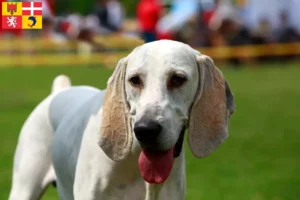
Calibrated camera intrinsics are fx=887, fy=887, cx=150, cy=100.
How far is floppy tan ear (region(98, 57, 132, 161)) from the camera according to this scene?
4637mm

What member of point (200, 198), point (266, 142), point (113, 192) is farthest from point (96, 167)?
point (266, 142)

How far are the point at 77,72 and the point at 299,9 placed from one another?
378 inches

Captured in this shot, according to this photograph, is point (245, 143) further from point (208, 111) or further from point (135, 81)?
point (135, 81)

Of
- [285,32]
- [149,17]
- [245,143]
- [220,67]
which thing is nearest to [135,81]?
[245,143]

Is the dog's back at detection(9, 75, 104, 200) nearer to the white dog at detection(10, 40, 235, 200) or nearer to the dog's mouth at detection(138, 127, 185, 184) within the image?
the white dog at detection(10, 40, 235, 200)

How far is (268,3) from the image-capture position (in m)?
30.2

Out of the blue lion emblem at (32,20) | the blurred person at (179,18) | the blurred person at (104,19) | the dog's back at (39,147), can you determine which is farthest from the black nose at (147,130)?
the blurred person at (104,19)

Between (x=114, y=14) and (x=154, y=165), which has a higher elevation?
(x=154, y=165)

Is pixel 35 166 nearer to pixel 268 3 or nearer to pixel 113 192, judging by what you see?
pixel 113 192

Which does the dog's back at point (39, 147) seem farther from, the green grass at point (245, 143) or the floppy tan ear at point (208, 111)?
the green grass at point (245, 143)

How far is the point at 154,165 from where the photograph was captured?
14.8ft

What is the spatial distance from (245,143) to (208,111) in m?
6.75

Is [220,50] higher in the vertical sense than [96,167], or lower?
lower

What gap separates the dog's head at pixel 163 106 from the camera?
4.36m
